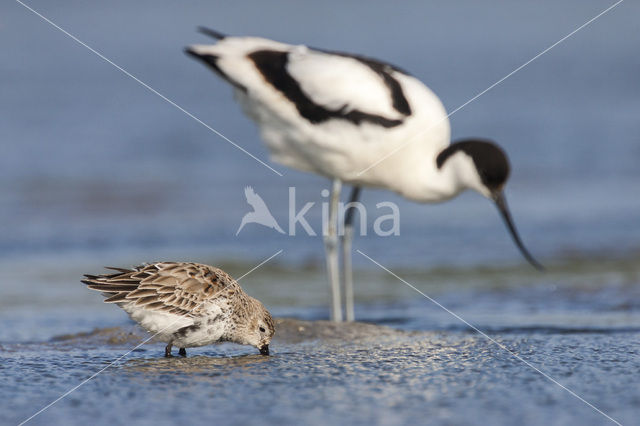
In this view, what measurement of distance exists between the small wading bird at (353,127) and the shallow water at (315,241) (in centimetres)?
94

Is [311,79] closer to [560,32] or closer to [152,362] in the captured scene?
[152,362]

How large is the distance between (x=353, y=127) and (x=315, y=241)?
10.5 ft

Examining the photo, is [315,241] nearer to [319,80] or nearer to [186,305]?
[319,80]

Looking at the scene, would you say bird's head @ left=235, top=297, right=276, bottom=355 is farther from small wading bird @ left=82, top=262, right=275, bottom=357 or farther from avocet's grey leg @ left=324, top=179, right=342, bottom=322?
avocet's grey leg @ left=324, top=179, right=342, bottom=322

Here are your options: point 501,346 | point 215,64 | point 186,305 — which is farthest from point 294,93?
point 501,346

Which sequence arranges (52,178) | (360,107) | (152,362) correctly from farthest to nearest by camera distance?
1. (52,178)
2. (360,107)
3. (152,362)

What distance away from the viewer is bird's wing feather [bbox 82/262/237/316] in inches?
216

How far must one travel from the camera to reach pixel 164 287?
558cm

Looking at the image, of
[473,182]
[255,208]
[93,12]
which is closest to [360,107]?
[473,182]

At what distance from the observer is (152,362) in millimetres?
5570

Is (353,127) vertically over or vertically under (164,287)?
over

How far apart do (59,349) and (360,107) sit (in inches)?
115

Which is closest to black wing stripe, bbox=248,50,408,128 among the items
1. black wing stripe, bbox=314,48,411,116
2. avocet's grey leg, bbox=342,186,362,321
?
black wing stripe, bbox=314,48,411,116

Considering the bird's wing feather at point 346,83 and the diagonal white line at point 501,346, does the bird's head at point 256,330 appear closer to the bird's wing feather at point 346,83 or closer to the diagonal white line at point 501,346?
the diagonal white line at point 501,346
